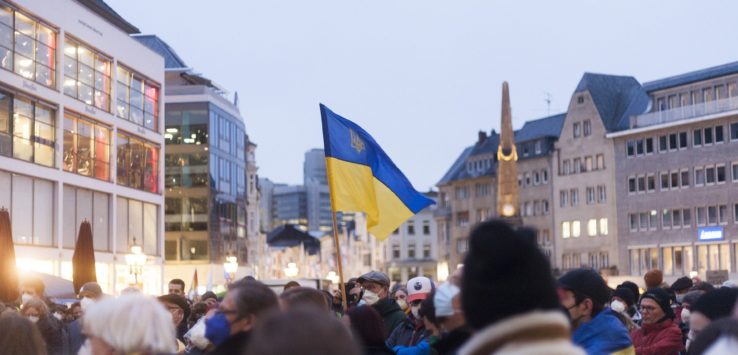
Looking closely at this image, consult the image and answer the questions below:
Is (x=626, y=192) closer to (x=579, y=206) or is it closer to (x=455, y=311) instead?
(x=579, y=206)

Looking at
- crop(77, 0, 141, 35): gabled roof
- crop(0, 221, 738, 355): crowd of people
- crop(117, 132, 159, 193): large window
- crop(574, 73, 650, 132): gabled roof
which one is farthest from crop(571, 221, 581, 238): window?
crop(0, 221, 738, 355): crowd of people

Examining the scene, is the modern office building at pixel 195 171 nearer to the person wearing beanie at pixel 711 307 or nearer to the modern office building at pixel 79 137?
the modern office building at pixel 79 137

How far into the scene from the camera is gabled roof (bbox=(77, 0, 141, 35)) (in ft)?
161

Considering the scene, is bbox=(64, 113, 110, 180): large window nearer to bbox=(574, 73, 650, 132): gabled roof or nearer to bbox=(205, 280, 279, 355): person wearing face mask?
bbox=(205, 280, 279, 355): person wearing face mask

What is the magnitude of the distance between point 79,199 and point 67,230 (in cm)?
135

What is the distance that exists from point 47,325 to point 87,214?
3589cm

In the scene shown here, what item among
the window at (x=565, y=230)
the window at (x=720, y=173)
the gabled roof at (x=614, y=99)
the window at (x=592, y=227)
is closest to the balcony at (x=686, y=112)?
the gabled roof at (x=614, y=99)

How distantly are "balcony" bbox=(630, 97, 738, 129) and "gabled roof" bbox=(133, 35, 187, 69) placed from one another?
29581 millimetres

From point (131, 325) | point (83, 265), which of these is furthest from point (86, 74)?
point (131, 325)

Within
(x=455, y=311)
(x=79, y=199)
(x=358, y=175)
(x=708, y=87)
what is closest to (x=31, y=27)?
(x=79, y=199)

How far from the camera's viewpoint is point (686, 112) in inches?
3282

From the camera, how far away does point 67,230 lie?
153 feet

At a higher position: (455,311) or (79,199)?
(79,199)

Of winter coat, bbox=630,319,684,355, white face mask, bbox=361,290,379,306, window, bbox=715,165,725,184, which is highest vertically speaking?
window, bbox=715,165,725,184
